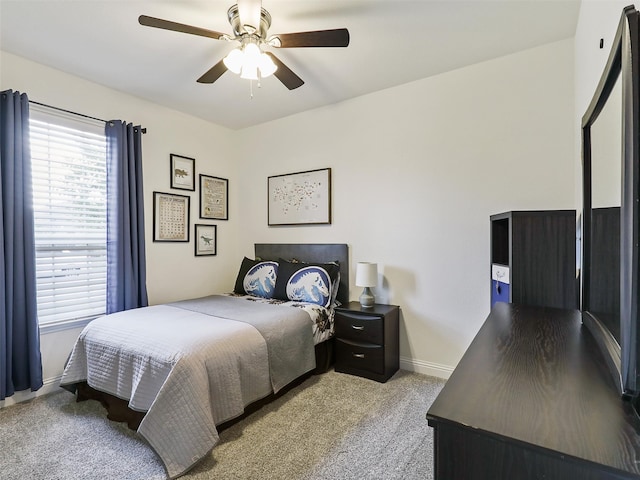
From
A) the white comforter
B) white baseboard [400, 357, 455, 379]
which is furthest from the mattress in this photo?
white baseboard [400, 357, 455, 379]

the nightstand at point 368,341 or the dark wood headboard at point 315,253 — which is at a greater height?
the dark wood headboard at point 315,253

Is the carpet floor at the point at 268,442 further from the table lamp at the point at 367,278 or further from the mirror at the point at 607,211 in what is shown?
the mirror at the point at 607,211

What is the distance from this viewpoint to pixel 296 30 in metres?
2.19

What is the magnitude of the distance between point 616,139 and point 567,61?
78.1 inches

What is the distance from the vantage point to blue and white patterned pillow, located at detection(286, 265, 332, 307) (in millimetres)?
3070

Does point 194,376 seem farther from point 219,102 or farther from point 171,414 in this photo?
point 219,102

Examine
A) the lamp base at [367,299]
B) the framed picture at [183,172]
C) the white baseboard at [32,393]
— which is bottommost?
the white baseboard at [32,393]

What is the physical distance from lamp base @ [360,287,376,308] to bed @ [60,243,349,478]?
1.05ft

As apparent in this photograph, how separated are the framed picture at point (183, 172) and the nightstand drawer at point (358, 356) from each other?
7.77ft

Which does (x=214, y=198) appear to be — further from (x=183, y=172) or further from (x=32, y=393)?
(x=32, y=393)

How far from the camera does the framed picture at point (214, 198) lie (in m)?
3.82

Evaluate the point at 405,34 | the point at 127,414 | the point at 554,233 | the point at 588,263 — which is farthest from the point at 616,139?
the point at 127,414

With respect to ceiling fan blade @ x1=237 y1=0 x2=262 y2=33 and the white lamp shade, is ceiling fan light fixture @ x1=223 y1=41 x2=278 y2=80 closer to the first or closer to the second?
ceiling fan blade @ x1=237 y1=0 x2=262 y2=33

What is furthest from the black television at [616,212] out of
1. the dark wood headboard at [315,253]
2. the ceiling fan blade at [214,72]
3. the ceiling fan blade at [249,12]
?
the dark wood headboard at [315,253]
